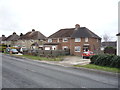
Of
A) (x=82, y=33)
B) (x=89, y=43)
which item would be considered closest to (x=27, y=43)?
(x=82, y=33)

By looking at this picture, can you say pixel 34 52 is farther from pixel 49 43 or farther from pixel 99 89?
pixel 99 89

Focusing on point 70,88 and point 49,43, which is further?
point 49,43

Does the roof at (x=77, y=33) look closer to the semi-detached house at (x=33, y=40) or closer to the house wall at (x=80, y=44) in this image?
the house wall at (x=80, y=44)

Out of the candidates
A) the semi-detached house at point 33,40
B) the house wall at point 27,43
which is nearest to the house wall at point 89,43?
the semi-detached house at point 33,40

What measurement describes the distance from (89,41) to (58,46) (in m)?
9.86

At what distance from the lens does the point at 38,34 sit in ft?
181

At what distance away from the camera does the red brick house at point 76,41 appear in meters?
35.7

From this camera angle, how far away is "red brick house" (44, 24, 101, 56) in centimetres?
3569

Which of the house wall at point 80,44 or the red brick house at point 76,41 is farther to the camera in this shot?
the red brick house at point 76,41

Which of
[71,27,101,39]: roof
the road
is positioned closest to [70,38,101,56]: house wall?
[71,27,101,39]: roof

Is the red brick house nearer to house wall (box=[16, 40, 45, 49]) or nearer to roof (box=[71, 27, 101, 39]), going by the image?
roof (box=[71, 27, 101, 39])

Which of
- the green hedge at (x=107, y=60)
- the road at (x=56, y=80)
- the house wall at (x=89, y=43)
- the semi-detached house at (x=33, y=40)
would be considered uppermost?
the semi-detached house at (x=33, y=40)

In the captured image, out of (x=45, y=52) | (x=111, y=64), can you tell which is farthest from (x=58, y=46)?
(x=111, y=64)

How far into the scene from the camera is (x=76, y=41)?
123ft
